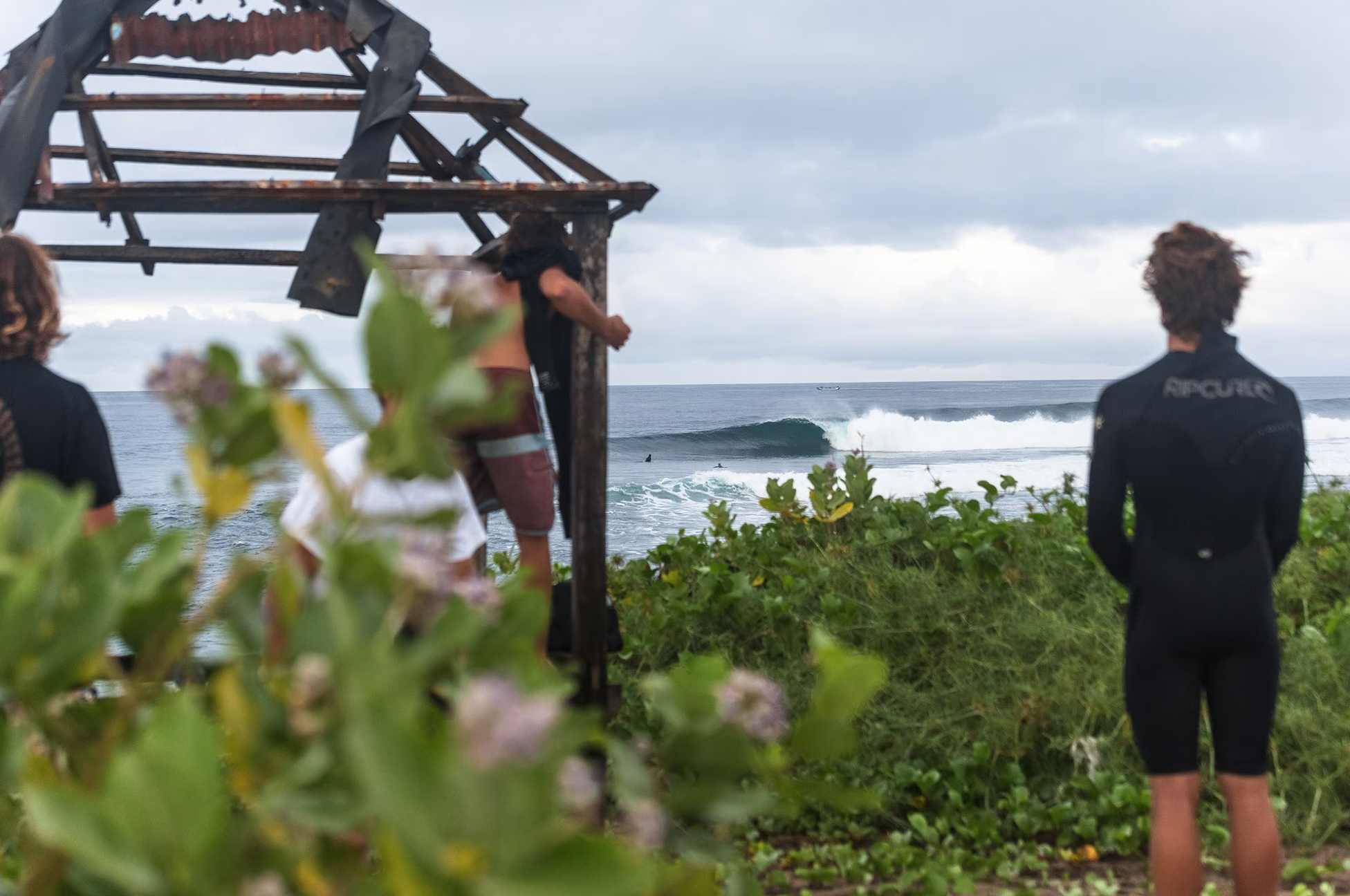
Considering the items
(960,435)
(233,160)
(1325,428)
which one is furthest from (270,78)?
(1325,428)

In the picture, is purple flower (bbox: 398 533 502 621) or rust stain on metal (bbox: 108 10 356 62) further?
rust stain on metal (bbox: 108 10 356 62)

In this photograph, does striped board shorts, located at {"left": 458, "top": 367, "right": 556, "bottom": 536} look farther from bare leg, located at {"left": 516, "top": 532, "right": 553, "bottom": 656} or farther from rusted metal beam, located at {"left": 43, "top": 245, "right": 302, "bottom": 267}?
rusted metal beam, located at {"left": 43, "top": 245, "right": 302, "bottom": 267}

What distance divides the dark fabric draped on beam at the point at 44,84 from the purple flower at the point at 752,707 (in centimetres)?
452

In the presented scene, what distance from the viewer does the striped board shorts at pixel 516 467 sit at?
4887 millimetres

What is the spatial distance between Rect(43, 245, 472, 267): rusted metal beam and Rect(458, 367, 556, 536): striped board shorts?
116 centimetres

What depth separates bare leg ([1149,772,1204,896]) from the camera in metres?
3.30

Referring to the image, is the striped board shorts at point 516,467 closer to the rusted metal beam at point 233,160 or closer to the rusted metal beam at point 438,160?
the rusted metal beam at point 438,160

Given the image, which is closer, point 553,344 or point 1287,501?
point 1287,501

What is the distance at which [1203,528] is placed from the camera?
3238 millimetres

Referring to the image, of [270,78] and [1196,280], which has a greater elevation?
[270,78]

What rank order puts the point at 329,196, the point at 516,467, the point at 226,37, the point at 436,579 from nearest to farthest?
the point at 436,579 → the point at 329,196 → the point at 516,467 → the point at 226,37

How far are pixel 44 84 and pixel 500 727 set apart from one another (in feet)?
16.5

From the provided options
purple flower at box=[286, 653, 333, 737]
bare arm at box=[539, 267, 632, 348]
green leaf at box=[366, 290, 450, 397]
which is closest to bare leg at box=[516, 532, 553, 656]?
bare arm at box=[539, 267, 632, 348]

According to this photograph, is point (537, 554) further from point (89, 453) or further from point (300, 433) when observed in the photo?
point (300, 433)
